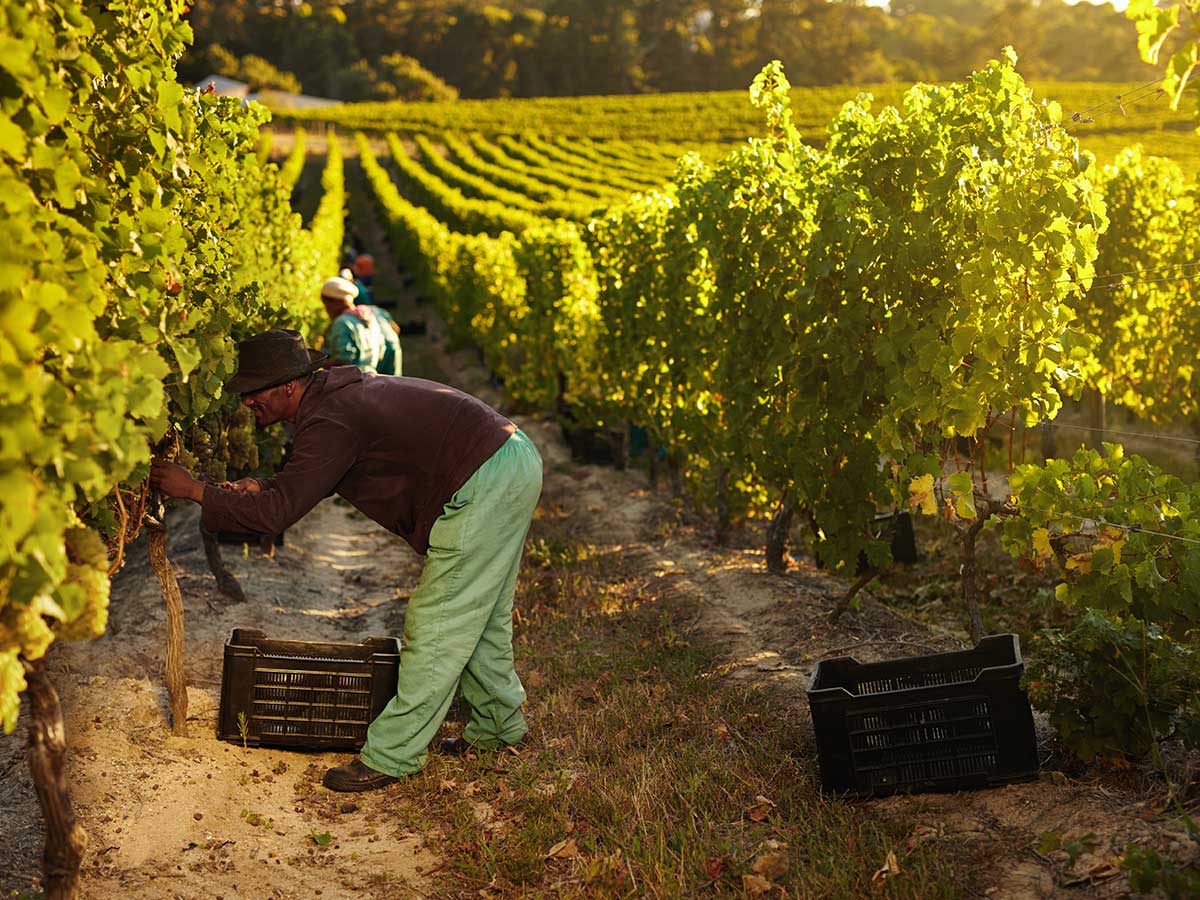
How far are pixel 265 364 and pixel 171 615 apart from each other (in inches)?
44.6

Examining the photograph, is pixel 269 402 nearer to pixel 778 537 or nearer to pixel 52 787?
pixel 52 787

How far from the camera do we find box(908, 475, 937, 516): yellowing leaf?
455 cm

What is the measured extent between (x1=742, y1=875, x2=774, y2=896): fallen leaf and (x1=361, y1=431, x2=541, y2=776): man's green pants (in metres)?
1.37

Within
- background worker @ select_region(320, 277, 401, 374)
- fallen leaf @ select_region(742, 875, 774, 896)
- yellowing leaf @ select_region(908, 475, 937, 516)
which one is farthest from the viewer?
background worker @ select_region(320, 277, 401, 374)

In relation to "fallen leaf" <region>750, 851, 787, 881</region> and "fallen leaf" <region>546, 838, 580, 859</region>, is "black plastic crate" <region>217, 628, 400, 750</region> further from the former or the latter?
"fallen leaf" <region>750, 851, 787, 881</region>

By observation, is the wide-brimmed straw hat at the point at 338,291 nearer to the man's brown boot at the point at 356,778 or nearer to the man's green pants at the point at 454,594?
the man's green pants at the point at 454,594

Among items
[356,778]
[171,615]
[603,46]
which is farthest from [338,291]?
[603,46]

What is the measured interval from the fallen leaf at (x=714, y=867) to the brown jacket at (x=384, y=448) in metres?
1.59

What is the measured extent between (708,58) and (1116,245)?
80.0 m

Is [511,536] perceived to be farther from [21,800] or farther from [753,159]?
[753,159]

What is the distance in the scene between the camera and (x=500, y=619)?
181 inches

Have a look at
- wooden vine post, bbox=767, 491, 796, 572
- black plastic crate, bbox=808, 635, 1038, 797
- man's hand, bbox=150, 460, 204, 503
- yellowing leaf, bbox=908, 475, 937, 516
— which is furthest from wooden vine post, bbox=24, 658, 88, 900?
wooden vine post, bbox=767, 491, 796, 572

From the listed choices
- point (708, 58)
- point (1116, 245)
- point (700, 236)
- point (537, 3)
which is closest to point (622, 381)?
point (700, 236)

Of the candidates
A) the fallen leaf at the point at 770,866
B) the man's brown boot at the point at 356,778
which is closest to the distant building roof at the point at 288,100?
the man's brown boot at the point at 356,778
